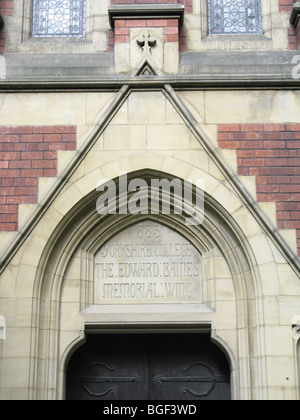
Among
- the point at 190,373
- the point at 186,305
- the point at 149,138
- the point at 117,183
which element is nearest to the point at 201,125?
the point at 149,138

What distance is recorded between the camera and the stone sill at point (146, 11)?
7762 millimetres

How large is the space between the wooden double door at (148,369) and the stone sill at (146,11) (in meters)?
3.49

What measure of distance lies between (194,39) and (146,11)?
25.4 inches

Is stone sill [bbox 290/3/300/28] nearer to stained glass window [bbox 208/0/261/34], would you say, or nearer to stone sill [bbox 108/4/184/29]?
stained glass window [bbox 208/0/261/34]

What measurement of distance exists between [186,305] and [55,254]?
1.47 meters

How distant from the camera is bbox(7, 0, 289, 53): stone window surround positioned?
8016mm

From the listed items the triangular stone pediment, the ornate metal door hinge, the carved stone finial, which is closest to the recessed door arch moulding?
the triangular stone pediment

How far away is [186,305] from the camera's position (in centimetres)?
753

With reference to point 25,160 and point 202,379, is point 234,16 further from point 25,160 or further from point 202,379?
point 202,379

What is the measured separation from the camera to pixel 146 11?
7781 mm

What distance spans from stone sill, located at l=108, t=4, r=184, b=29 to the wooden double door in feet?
11.5

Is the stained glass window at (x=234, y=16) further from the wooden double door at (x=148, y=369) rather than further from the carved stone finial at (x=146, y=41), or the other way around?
the wooden double door at (x=148, y=369)

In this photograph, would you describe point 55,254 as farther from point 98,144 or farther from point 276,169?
point 276,169

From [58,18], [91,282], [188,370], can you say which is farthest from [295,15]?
[188,370]
